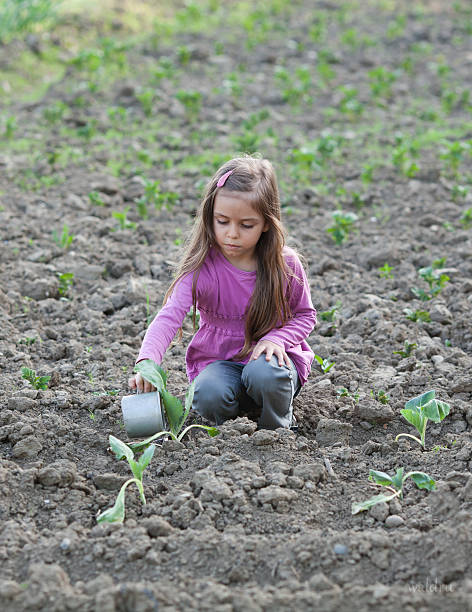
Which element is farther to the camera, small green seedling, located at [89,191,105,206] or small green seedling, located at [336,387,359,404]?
small green seedling, located at [89,191,105,206]

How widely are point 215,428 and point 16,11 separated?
7276 millimetres

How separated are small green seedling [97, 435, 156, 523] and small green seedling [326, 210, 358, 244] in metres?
2.68

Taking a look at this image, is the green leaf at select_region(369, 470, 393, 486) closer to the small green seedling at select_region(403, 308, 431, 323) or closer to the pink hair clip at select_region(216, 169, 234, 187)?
the pink hair clip at select_region(216, 169, 234, 187)

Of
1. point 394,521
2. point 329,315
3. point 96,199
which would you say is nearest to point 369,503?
point 394,521

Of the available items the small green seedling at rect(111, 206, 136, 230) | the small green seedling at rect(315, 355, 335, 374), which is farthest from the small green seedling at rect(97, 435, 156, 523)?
the small green seedling at rect(111, 206, 136, 230)

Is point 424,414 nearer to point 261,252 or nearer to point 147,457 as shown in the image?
point 261,252

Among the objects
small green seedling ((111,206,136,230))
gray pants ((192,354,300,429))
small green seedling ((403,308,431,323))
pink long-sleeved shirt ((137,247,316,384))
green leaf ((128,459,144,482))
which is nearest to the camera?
green leaf ((128,459,144,482))

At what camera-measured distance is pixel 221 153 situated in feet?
22.0

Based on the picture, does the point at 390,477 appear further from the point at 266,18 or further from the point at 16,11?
the point at 266,18

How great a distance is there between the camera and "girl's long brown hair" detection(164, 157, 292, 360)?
3203mm

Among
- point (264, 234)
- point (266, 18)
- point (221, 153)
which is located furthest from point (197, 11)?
point (264, 234)

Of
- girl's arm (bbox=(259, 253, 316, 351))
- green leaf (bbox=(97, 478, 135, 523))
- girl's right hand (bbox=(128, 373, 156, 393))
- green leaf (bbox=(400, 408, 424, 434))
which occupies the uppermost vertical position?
girl's arm (bbox=(259, 253, 316, 351))

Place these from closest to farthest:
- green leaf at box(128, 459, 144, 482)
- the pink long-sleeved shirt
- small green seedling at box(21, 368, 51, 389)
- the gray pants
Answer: green leaf at box(128, 459, 144, 482)
the gray pants
the pink long-sleeved shirt
small green seedling at box(21, 368, 51, 389)

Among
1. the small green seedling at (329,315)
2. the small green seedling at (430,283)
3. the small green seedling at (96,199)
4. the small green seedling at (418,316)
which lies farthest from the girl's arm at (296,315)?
the small green seedling at (96,199)
